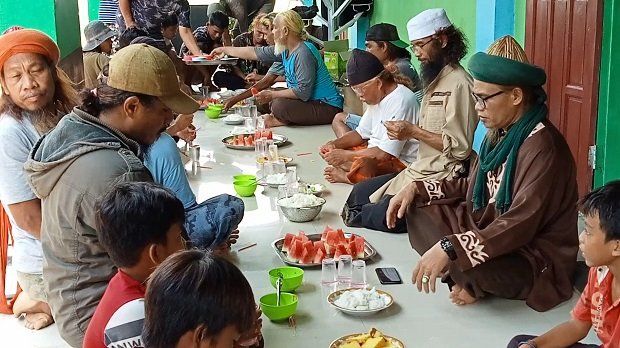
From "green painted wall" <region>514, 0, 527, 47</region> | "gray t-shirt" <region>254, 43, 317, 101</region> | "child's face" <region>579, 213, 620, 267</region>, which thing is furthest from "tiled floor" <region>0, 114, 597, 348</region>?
"gray t-shirt" <region>254, 43, 317, 101</region>

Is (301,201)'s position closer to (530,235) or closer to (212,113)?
(530,235)

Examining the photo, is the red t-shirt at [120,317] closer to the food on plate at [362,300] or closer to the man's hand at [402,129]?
the food on plate at [362,300]

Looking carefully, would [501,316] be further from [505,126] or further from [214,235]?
[214,235]

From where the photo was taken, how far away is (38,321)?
3277 millimetres

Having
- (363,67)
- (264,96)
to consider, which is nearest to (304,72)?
(264,96)

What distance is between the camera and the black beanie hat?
440 centimetres

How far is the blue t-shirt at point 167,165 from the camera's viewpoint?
132 inches

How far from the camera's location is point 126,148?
2.34 meters

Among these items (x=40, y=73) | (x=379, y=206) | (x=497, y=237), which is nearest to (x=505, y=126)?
(x=497, y=237)

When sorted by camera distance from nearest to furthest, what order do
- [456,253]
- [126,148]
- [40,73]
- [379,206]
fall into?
[126,148], [456,253], [40,73], [379,206]

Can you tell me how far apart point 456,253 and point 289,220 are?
1.55m

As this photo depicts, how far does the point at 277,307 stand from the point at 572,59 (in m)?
2.75

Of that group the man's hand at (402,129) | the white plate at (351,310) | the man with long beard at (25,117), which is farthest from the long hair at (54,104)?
the man's hand at (402,129)

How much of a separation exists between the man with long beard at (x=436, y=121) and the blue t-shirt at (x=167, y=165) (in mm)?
1106
